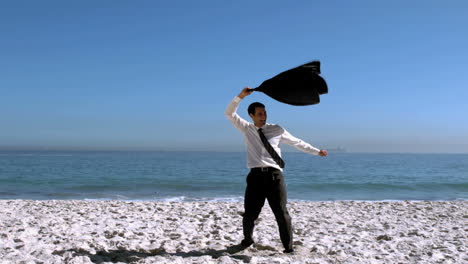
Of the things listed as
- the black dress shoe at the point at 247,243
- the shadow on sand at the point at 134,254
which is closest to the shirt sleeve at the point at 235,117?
the black dress shoe at the point at 247,243

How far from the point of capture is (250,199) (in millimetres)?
4703

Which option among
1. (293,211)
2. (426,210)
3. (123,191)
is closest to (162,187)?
(123,191)

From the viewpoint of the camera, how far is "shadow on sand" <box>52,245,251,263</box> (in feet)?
15.3

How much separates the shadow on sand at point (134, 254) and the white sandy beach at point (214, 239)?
0.5 inches

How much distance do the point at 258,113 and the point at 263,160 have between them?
0.57 metres

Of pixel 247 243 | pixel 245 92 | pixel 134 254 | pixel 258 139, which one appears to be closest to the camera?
pixel 245 92

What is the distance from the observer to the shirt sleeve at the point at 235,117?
15.2 ft

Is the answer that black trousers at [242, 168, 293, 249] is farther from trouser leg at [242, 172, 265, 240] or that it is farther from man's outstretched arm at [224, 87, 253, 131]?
man's outstretched arm at [224, 87, 253, 131]

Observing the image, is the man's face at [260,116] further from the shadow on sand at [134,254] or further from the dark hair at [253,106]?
the shadow on sand at [134,254]

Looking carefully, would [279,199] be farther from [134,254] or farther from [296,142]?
[134,254]

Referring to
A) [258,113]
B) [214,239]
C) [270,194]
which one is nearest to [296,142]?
[258,113]

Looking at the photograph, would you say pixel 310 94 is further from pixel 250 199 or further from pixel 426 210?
pixel 426 210

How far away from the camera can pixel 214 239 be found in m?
5.87

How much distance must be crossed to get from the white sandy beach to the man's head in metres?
1.63
